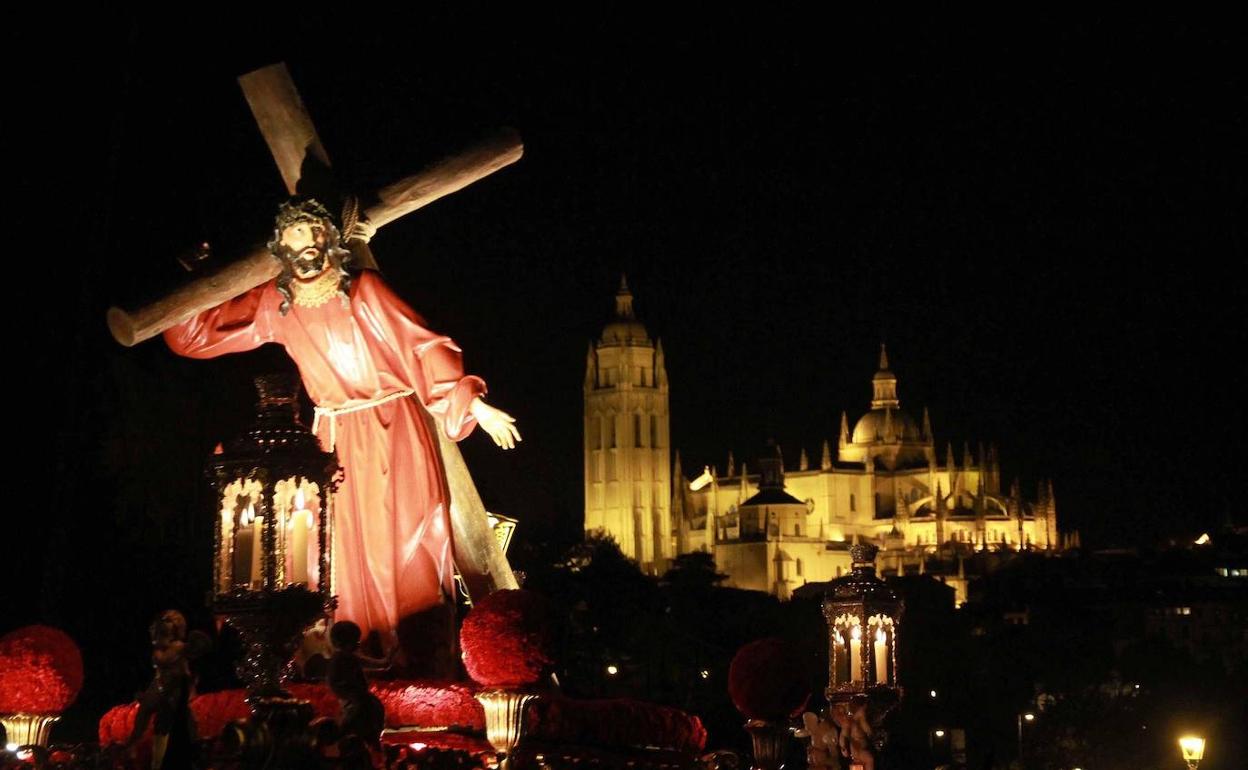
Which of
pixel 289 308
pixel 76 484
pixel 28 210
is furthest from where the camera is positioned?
pixel 76 484

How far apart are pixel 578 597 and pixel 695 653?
4075mm

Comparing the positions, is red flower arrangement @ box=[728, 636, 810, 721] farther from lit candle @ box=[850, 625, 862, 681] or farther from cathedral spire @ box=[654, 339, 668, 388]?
cathedral spire @ box=[654, 339, 668, 388]

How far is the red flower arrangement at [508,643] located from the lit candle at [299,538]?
1.09 meters

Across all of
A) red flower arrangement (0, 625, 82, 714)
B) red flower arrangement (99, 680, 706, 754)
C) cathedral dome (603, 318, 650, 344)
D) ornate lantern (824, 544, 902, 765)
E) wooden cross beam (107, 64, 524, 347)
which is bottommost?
red flower arrangement (99, 680, 706, 754)

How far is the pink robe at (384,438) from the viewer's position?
986 cm

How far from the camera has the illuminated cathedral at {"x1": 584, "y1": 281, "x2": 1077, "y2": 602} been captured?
121 meters

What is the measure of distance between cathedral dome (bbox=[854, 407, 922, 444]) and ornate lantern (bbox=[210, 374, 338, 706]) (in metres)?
130

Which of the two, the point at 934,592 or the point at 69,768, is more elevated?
the point at 934,592

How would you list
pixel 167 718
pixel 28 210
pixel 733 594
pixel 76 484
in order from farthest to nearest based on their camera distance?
pixel 733 594 < pixel 76 484 < pixel 28 210 < pixel 167 718

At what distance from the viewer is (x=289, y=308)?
991 centimetres

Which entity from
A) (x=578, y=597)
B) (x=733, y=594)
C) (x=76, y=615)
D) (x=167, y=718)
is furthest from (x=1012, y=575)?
(x=167, y=718)

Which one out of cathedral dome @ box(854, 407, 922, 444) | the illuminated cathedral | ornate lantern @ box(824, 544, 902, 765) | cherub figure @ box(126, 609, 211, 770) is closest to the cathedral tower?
the illuminated cathedral

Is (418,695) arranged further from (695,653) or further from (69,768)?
(695,653)

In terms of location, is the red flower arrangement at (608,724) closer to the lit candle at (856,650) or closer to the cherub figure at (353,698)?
the cherub figure at (353,698)
